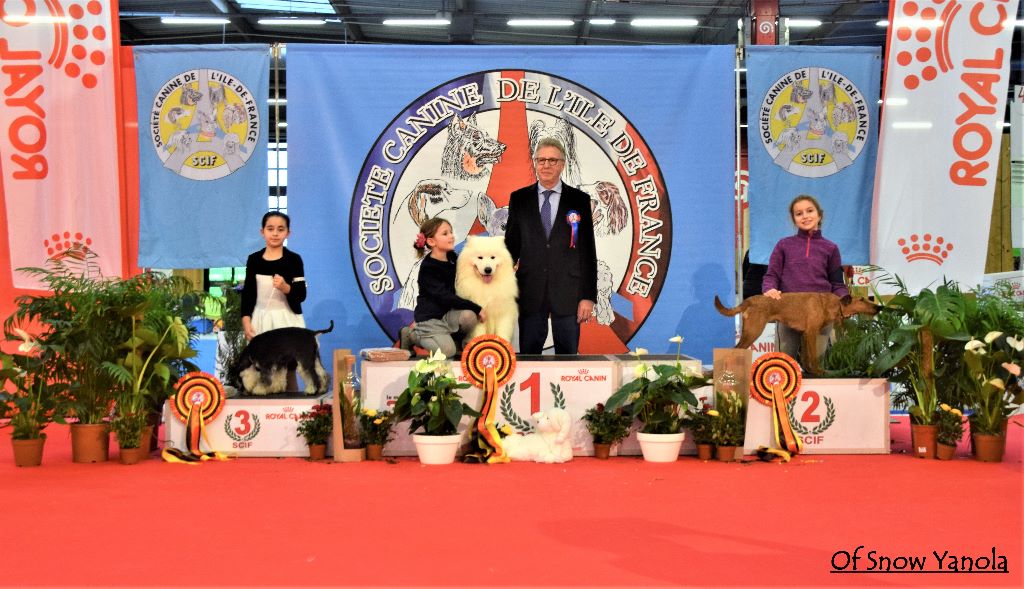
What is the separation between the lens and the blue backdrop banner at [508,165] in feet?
22.7

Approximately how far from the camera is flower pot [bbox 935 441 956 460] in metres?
5.11

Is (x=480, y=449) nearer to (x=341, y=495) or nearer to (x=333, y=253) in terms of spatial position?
(x=341, y=495)

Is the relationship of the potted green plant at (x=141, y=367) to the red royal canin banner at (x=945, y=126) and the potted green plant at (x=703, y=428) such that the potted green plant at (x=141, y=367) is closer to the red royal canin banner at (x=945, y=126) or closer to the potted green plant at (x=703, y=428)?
→ the potted green plant at (x=703, y=428)

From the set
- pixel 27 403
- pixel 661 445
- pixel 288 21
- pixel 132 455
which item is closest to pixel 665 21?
pixel 288 21

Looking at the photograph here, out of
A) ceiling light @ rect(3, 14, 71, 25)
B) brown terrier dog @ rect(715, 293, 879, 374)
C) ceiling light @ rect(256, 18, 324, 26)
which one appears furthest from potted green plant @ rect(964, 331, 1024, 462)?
ceiling light @ rect(256, 18, 324, 26)

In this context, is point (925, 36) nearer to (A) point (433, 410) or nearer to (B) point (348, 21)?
(A) point (433, 410)

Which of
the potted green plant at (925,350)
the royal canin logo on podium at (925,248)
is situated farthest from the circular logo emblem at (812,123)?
the potted green plant at (925,350)

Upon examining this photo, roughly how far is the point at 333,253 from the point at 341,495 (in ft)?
10.3

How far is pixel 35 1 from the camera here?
6.70m

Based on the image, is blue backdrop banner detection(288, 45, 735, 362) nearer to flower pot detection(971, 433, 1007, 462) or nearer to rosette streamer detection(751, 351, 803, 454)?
rosette streamer detection(751, 351, 803, 454)

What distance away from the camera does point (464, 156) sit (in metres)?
6.98

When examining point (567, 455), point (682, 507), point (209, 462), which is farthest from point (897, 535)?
point (209, 462)

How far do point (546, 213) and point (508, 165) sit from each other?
0.57 meters

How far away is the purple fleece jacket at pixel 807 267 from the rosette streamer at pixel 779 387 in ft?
3.16
